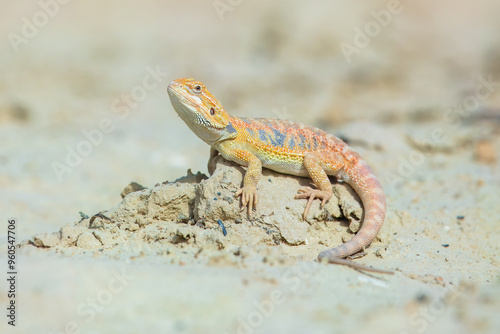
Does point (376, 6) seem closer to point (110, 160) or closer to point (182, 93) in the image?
point (110, 160)

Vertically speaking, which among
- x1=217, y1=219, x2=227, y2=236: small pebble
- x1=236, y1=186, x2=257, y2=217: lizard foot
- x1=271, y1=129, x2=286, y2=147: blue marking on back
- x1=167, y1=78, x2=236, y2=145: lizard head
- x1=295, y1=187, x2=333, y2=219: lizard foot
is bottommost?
x1=217, y1=219, x2=227, y2=236: small pebble

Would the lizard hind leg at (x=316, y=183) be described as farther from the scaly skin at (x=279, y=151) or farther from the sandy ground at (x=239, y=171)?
the sandy ground at (x=239, y=171)

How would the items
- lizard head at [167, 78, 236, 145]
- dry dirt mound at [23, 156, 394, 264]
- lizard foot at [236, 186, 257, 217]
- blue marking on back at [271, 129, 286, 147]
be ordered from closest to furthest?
dry dirt mound at [23, 156, 394, 264], lizard foot at [236, 186, 257, 217], lizard head at [167, 78, 236, 145], blue marking on back at [271, 129, 286, 147]

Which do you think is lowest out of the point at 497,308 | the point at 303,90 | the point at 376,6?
the point at 497,308

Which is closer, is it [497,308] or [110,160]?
[497,308]

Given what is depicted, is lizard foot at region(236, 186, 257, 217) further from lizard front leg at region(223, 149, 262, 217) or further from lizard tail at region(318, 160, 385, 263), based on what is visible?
lizard tail at region(318, 160, 385, 263)

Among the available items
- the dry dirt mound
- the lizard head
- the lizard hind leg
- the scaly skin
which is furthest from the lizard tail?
the lizard head

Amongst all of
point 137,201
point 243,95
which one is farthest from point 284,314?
point 243,95
